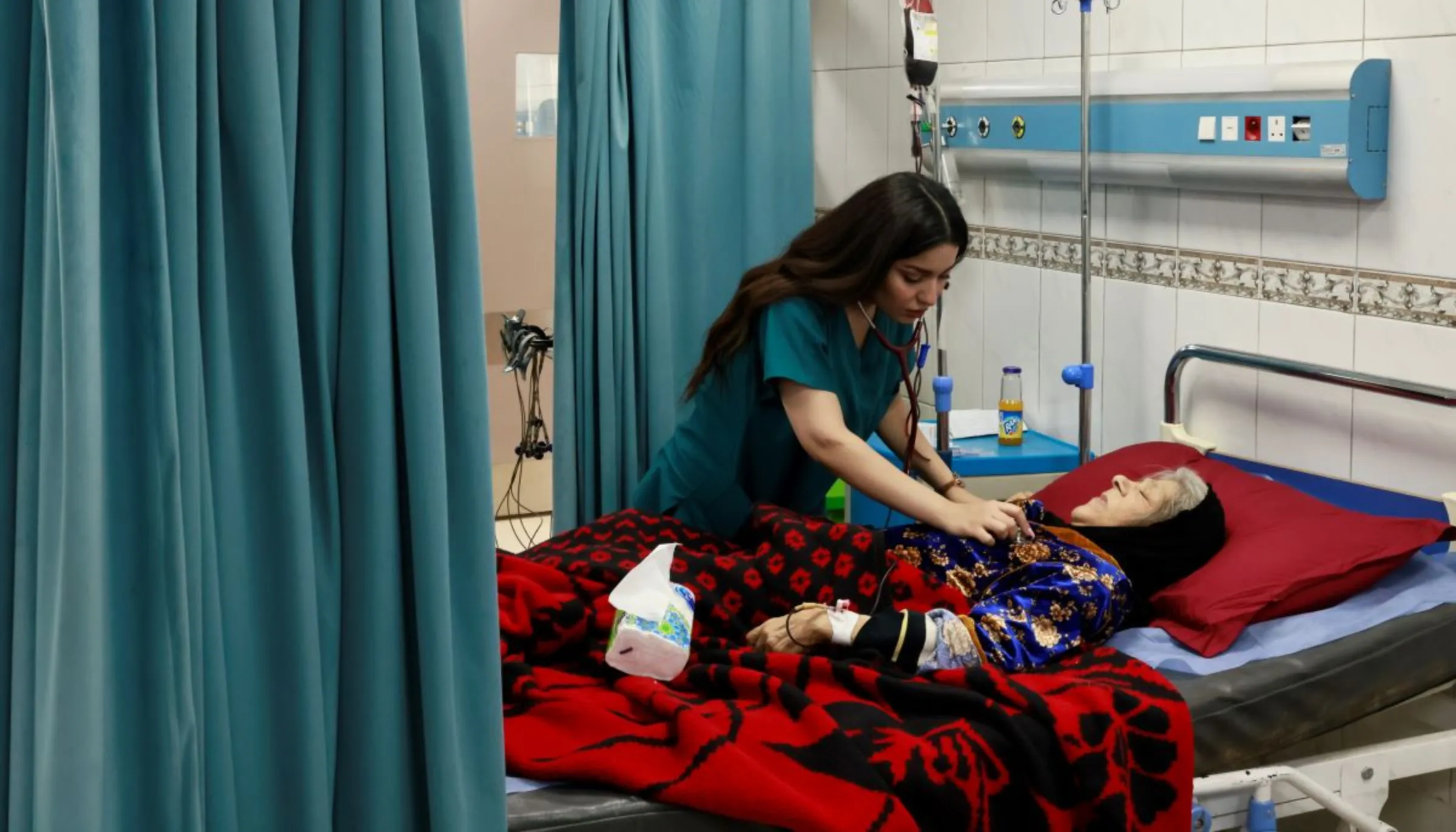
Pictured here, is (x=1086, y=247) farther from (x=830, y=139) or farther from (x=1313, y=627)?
(x=830, y=139)

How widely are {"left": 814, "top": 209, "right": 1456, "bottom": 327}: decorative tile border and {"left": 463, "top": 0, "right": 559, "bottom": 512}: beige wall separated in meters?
1.66

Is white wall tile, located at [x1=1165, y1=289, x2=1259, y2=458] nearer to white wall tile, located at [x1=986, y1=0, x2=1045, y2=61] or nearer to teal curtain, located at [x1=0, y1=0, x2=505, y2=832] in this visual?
white wall tile, located at [x1=986, y1=0, x2=1045, y2=61]

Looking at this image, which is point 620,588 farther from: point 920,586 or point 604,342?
point 604,342

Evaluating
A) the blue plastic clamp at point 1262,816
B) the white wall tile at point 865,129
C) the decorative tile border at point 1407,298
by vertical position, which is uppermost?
the white wall tile at point 865,129

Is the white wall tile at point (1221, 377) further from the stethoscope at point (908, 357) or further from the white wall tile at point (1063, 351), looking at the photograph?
the stethoscope at point (908, 357)

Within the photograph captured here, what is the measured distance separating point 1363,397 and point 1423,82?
610 millimetres

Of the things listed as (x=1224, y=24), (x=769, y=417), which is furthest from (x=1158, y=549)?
(x=1224, y=24)

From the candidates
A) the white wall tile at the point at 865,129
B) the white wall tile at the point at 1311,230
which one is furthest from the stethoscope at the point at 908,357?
the white wall tile at the point at 865,129

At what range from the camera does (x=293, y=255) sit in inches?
→ 63.6

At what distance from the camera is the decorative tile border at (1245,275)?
2900 mm

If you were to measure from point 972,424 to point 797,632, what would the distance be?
1.64 m

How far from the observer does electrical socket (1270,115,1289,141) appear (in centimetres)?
304

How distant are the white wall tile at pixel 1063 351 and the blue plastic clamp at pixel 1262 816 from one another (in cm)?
146

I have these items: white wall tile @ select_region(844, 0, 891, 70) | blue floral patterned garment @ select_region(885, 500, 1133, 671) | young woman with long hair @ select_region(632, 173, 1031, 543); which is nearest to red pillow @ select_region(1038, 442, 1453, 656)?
blue floral patterned garment @ select_region(885, 500, 1133, 671)
